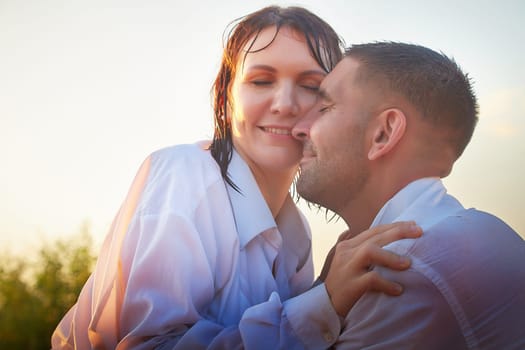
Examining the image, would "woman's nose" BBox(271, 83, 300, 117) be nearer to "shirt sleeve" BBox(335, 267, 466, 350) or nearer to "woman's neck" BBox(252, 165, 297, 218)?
"woman's neck" BBox(252, 165, 297, 218)

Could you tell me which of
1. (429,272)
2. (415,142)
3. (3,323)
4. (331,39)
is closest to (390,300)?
(429,272)

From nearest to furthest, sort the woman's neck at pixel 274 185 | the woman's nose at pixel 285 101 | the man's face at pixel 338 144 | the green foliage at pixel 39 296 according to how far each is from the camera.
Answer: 1. the man's face at pixel 338 144
2. the woman's nose at pixel 285 101
3. the woman's neck at pixel 274 185
4. the green foliage at pixel 39 296

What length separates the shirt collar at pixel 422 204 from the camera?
7.70 feet

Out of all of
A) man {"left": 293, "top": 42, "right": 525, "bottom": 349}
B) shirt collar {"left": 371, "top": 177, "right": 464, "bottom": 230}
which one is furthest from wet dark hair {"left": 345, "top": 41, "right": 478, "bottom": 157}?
shirt collar {"left": 371, "top": 177, "right": 464, "bottom": 230}

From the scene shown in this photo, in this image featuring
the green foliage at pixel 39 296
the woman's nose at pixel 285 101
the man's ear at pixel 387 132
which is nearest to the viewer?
the man's ear at pixel 387 132

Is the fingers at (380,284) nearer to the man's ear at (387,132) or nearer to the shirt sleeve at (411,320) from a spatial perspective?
the shirt sleeve at (411,320)

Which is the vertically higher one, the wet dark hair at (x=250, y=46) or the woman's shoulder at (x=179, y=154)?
the wet dark hair at (x=250, y=46)

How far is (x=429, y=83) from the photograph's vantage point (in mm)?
2871

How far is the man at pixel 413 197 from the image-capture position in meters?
1.99

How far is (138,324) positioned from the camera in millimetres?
2553

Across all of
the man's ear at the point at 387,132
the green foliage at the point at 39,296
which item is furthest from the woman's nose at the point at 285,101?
the green foliage at the point at 39,296

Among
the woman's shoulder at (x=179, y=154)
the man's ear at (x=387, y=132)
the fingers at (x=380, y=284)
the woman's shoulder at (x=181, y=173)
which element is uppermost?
the man's ear at (x=387, y=132)

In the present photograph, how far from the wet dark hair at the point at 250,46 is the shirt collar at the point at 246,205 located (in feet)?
0.20

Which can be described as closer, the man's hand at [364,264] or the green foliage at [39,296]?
the man's hand at [364,264]
